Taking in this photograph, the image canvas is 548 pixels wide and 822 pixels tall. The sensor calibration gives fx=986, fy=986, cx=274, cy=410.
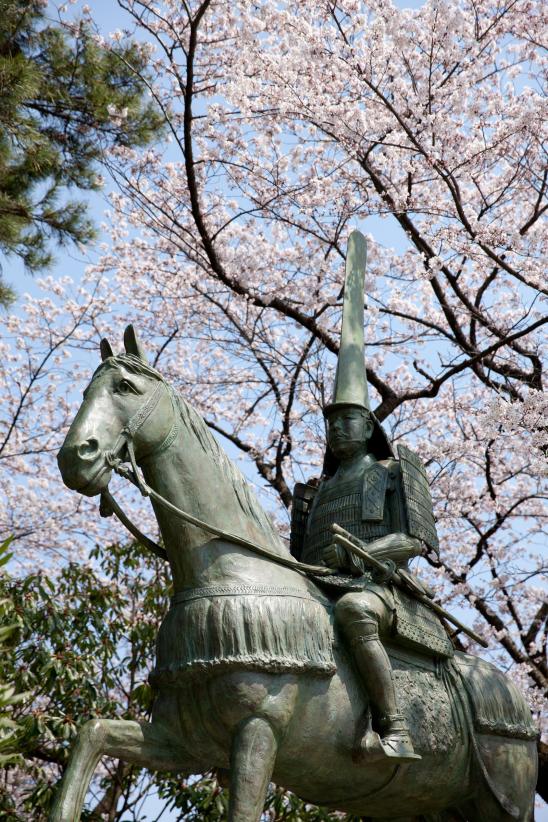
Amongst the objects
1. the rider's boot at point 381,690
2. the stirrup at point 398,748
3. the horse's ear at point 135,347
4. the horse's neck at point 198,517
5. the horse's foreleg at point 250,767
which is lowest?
the horse's foreleg at point 250,767

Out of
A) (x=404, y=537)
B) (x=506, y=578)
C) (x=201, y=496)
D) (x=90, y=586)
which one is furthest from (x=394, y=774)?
(x=506, y=578)

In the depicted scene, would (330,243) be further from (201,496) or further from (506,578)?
(201,496)

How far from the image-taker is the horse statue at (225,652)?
3928mm

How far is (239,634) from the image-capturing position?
157 inches

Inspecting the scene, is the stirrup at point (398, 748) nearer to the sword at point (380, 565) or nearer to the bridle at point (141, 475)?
the sword at point (380, 565)

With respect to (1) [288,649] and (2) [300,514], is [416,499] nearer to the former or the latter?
(2) [300,514]

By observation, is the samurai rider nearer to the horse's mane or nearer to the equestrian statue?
the equestrian statue

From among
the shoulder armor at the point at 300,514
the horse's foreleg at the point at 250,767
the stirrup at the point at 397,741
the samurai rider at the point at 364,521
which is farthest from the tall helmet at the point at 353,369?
the horse's foreleg at the point at 250,767

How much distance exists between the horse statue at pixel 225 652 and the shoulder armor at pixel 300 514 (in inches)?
31.4

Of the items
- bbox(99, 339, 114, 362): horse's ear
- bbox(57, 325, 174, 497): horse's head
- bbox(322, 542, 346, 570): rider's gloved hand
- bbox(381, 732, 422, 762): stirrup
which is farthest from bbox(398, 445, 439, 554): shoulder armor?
bbox(99, 339, 114, 362): horse's ear

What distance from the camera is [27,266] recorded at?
9844 millimetres

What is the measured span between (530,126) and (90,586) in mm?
5868

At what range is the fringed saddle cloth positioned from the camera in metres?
3.97

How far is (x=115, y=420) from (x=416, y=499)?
165 cm
